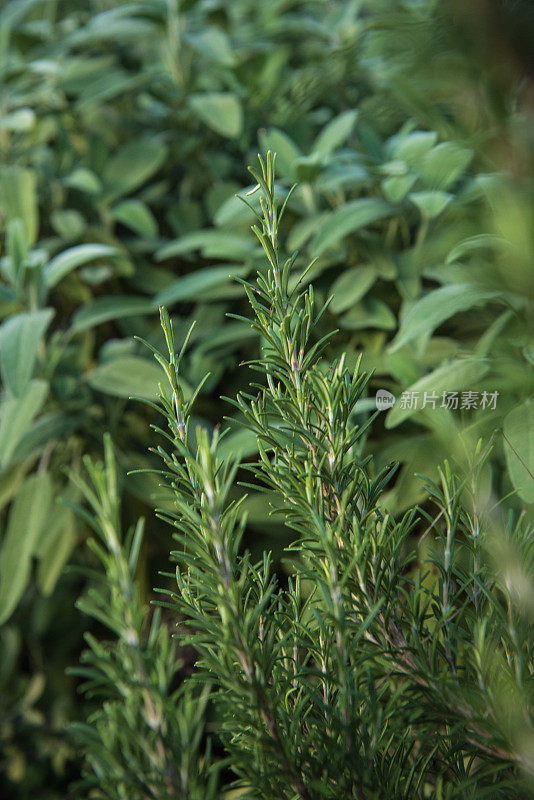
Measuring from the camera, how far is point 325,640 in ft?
1.19

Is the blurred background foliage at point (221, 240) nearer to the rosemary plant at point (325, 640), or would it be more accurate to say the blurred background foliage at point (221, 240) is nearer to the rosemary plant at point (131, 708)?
the rosemary plant at point (325, 640)

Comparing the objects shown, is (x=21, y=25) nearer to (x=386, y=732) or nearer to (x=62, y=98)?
(x=62, y=98)

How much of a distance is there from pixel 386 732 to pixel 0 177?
0.88 metres

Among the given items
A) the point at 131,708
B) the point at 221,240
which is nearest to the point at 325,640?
the point at 131,708

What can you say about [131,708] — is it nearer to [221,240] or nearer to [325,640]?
[325,640]

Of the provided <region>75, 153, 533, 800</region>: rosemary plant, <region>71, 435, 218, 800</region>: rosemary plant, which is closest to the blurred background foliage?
<region>75, 153, 533, 800</region>: rosemary plant

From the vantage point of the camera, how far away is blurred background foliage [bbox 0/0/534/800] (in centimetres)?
40

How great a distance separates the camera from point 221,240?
832 millimetres

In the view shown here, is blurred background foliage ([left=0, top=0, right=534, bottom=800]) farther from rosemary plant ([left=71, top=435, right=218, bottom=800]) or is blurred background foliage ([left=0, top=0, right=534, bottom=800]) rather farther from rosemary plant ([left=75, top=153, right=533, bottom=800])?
rosemary plant ([left=71, top=435, right=218, bottom=800])

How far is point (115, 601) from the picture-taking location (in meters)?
0.32

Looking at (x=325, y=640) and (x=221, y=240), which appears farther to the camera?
(x=221, y=240)

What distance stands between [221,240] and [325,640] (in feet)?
1.87

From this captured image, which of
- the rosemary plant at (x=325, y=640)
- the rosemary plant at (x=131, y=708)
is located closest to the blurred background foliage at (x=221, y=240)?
the rosemary plant at (x=325, y=640)

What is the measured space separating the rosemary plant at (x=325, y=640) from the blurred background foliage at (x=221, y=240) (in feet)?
0.26
